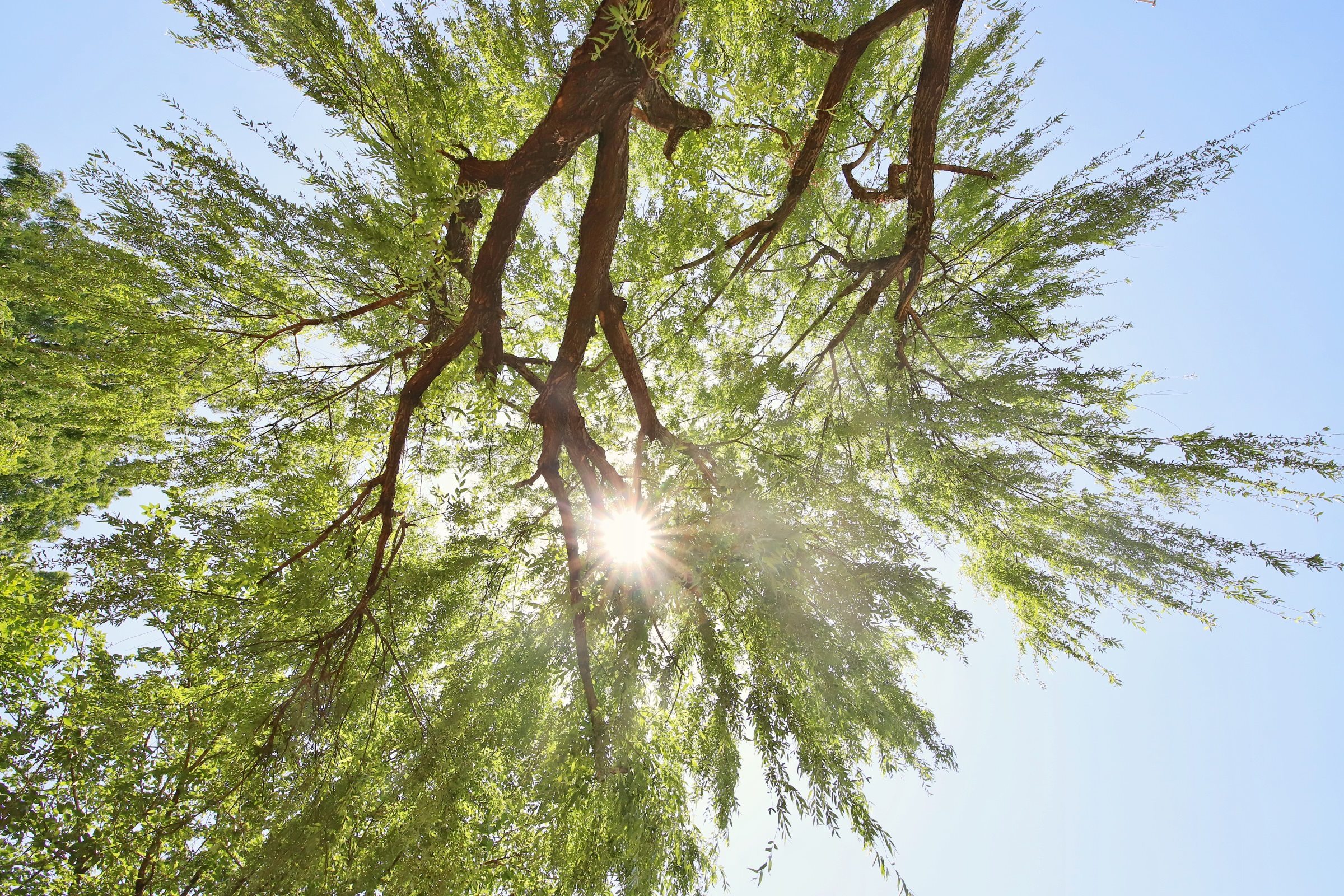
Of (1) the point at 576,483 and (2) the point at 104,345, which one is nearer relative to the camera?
(2) the point at 104,345

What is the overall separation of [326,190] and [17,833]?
3.92 meters

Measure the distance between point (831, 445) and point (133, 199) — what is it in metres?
4.47

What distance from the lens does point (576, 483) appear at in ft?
12.8

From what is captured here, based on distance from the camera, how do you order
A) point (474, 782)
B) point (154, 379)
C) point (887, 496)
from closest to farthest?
point (474, 782) < point (154, 379) < point (887, 496)

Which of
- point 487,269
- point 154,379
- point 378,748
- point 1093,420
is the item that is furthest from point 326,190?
point 1093,420

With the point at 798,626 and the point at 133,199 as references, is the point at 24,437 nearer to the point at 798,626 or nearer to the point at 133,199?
the point at 133,199

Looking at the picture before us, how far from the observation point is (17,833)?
8.84ft

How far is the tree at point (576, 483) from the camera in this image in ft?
7.36

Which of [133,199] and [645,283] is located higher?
[645,283]

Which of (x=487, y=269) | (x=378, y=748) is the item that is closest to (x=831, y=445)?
(x=487, y=269)

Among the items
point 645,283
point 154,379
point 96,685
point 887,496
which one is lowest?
point 96,685

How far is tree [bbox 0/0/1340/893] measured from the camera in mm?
2244

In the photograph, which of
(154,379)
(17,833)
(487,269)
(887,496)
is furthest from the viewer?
(887,496)

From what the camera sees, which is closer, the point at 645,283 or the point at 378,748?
the point at 378,748
